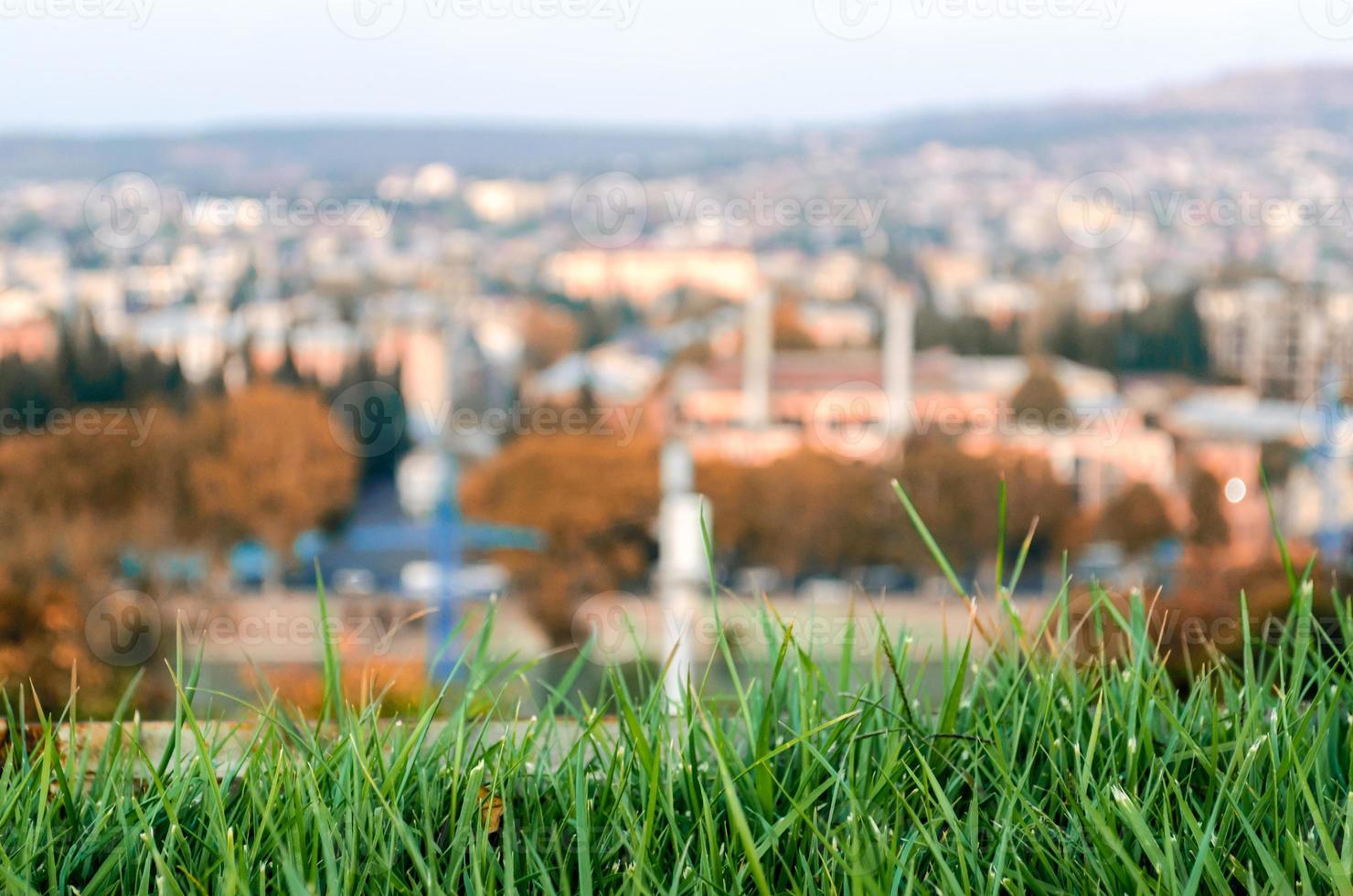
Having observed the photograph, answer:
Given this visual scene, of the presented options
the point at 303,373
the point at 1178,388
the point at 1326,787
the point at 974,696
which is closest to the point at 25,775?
the point at 974,696

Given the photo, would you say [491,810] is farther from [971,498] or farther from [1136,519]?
[1136,519]

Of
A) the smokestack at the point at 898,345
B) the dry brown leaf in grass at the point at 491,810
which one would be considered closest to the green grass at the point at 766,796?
the dry brown leaf in grass at the point at 491,810

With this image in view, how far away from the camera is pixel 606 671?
78 centimetres

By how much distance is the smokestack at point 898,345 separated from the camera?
914 inches

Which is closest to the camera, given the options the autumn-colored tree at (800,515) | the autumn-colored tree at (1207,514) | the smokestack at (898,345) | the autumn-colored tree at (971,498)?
the autumn-colored tree at (971,498)

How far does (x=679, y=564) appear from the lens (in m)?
10.9

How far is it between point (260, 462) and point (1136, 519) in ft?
44.6

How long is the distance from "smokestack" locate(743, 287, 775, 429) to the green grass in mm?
23246

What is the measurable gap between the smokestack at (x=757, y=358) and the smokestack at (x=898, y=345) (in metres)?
2.08

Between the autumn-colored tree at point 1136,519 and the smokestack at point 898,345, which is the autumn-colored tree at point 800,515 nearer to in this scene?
the smokestack at point 898,345

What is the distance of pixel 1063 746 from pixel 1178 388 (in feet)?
76.5

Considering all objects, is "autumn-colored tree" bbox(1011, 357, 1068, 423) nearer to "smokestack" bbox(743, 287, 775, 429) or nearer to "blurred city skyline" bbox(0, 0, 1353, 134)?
"smokestack" bbox(743, 287, 775, 429)

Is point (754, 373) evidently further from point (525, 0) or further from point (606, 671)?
point (606, 671)

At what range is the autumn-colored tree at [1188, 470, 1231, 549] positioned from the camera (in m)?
21.1
